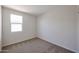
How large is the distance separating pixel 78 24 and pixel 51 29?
1.64 meters

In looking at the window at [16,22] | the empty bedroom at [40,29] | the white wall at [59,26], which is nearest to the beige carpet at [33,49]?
the empty bedroom at [40,29]

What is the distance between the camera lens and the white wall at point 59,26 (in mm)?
2702

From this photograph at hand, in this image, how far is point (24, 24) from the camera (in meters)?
4.18

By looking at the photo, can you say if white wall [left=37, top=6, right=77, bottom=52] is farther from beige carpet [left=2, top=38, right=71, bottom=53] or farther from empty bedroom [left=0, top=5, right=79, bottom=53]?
beige carpet [left=2, top=38, right=71, bottom=53]

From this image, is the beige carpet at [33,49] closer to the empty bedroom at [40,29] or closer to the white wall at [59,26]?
the empty bedroom at [40,29]

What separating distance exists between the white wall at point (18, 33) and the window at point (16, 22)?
0.17 metres

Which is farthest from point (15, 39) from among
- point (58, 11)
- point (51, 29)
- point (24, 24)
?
point (58, 11)

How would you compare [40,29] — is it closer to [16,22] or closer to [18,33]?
[18,33]

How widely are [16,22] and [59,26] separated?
2.23 m

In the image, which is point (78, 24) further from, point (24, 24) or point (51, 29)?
point (24, 24)

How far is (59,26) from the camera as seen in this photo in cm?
336

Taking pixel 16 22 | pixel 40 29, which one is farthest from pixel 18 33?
pixel 40 29
